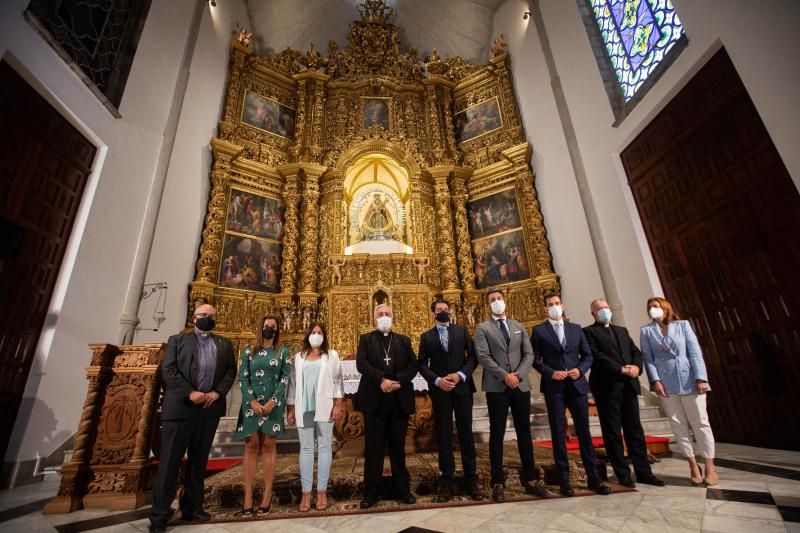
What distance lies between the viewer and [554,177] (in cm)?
919

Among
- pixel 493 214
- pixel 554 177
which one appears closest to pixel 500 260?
pixel 493 214

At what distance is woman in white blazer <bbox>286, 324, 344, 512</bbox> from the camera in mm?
2869

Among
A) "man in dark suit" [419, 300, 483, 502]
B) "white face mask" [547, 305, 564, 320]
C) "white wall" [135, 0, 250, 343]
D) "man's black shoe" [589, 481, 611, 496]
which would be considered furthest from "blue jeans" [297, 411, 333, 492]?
"white wall" [135, 0, 250, 343]

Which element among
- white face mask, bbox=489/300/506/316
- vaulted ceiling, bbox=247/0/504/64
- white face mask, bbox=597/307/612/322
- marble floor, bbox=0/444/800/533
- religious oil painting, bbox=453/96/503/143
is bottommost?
marble floor, bbox=0/444/800/533

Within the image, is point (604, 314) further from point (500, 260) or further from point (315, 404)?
point (500, 260)

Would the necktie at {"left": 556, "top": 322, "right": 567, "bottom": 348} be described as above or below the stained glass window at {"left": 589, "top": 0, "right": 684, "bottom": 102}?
below

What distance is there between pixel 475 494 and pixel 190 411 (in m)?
2.36

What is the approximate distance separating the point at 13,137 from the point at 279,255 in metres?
5.65

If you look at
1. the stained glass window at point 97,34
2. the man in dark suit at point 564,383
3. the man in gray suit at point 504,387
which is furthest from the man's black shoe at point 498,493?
the stained glass window at point 97,34

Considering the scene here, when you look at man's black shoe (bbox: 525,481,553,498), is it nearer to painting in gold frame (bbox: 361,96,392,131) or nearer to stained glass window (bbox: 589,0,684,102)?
stained glass window (bbox: 589,0,684,102)

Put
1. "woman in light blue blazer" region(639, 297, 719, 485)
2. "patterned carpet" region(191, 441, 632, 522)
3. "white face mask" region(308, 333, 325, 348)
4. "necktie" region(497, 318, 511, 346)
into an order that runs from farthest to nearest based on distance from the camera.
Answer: "necktie" region(497, 318, 511, 346)
"white face mask" region(308, 333, 325, 348)
"woman in light blue blazer" region(639, 297, 719, 485)
"patterned carpet" region(191, 441, 632, 522)

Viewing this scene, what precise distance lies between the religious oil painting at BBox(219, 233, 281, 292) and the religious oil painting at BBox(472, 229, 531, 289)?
5.54m

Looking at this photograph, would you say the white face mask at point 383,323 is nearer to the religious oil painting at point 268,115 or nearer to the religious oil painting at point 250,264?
the religious oil painting at point 250,264

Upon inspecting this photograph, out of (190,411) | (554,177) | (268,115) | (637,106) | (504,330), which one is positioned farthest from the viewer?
(268,115)
